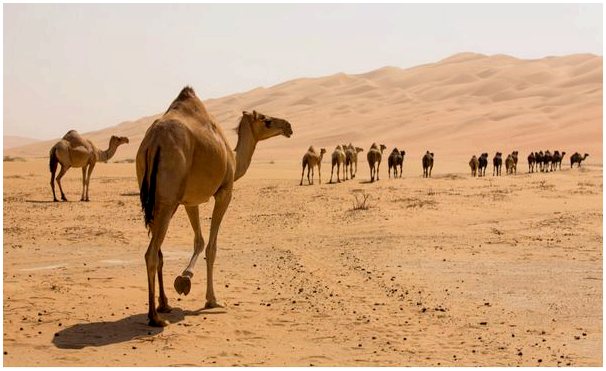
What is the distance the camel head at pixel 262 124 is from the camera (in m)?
10.5

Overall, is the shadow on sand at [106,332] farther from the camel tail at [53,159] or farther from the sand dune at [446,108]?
the sand dune at [446,108]

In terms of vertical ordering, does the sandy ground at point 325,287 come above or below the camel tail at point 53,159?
below

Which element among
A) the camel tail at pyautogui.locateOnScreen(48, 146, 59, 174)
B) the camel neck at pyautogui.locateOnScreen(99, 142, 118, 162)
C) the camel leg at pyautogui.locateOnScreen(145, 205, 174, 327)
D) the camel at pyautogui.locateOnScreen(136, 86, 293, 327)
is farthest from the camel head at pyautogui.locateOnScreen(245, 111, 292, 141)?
the camel neck at pyautogui.locateOnScreen(99, 142, 118, 162)

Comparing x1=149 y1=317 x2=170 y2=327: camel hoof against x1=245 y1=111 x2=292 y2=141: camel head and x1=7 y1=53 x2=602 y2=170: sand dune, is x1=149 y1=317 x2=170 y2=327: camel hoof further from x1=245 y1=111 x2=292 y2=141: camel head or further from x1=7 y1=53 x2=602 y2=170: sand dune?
x1=7 y1=53 x2=602 y2=170: sand dune

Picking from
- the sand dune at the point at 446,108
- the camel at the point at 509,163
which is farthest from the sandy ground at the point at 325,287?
the sand dune at the point at 446,108

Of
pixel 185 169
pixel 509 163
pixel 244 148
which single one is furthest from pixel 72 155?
pixel 509 163

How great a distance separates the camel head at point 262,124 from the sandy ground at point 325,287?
2.18 metres

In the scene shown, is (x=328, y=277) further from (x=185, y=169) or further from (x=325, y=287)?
(x=185, y=169)

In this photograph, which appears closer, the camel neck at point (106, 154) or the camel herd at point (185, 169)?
the camel herd at point (185, 169)

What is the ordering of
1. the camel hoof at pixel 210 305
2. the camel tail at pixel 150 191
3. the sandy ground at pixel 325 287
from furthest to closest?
the camel hoof at pixel 210 305
the camel tail at pixel 150 191
the sandy ground at pixel 325 287

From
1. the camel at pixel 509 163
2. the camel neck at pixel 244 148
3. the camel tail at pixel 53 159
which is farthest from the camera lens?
the camel at pixel 509 163

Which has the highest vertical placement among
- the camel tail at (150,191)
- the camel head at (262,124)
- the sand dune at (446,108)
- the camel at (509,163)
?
the sand dune at (446,108)

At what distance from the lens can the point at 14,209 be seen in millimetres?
19828

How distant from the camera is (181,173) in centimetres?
816
